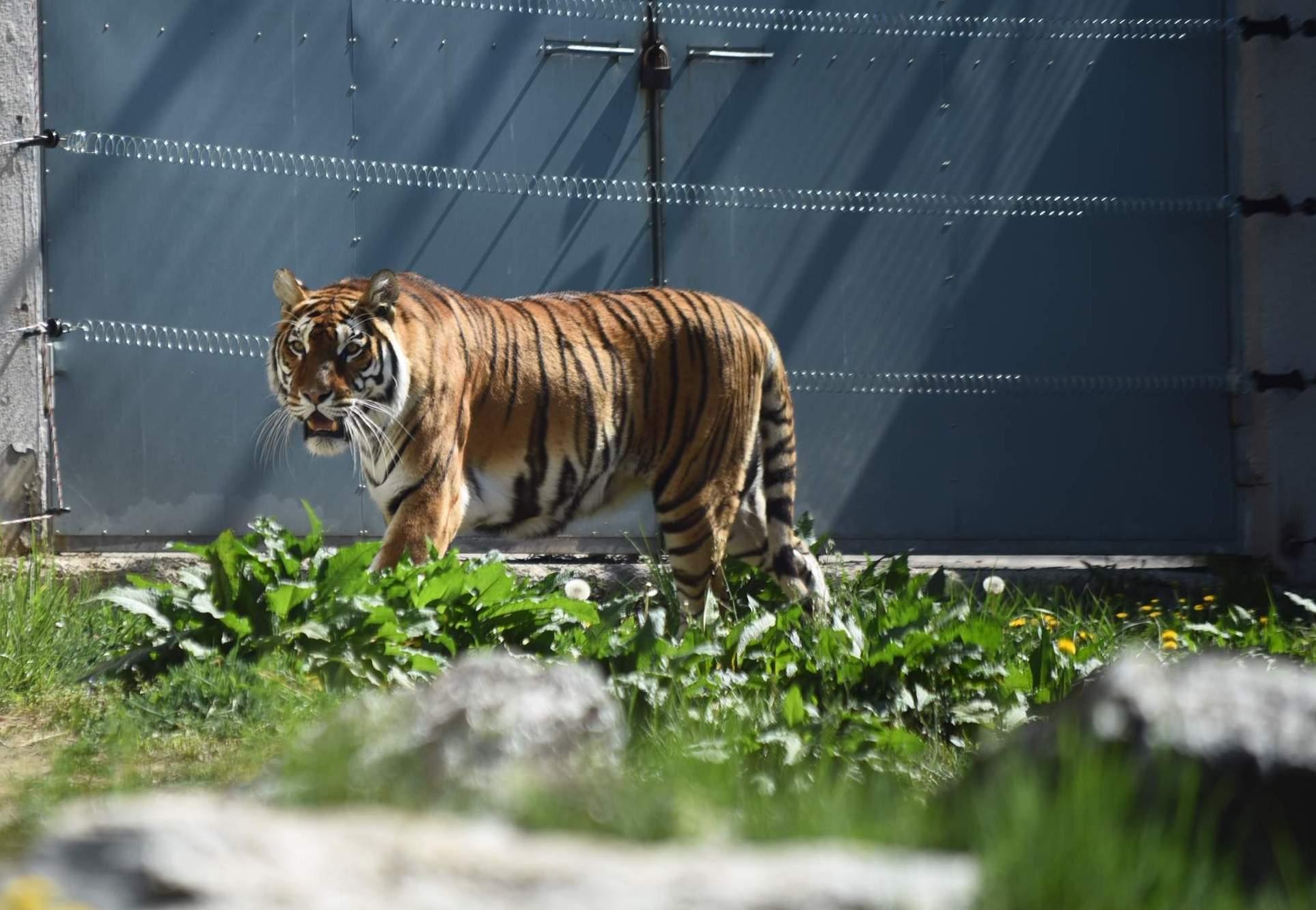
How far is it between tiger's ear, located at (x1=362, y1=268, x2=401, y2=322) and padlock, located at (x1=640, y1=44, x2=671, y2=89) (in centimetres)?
201

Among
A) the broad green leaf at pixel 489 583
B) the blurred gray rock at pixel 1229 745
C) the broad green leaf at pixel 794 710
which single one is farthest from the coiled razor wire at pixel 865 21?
the blurred gray rock at pixel 1229 745

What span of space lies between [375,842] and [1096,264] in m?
6.48

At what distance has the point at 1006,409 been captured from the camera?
750cm

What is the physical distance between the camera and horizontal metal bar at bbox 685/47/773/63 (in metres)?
7.18

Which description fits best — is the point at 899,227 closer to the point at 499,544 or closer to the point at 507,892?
the point at 499,544

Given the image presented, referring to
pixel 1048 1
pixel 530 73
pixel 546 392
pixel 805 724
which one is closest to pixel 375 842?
pixel 805 724

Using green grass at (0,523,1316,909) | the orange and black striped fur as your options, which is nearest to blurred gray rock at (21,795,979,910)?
green grass at (0,523,1316,909)

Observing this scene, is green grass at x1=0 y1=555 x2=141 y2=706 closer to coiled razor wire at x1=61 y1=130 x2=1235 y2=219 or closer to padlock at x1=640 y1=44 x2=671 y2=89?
coiled razor wire at x1=61 y1=130 x2=1235 y2=219

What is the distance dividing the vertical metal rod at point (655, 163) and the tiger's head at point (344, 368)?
1.83 m

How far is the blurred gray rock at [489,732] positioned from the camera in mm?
2357

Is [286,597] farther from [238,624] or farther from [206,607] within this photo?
[206,607]

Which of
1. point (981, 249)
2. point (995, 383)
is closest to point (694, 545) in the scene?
point (995, 383)

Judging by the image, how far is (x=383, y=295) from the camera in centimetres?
560

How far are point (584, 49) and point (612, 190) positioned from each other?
2.13ft
